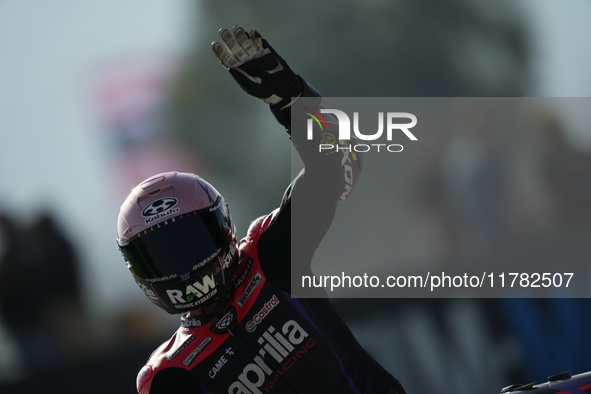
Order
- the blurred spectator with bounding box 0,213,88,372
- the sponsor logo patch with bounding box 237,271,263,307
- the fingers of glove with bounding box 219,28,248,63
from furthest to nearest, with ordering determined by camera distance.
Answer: the blurred spectator with bounding box 0,213,88,372 < the sponsor logo patch with bounding box 237,271,263,307 < the fingers of glove with bounding box 219,28,248,63

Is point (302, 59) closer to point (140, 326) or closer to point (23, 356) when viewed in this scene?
point (140, 326)

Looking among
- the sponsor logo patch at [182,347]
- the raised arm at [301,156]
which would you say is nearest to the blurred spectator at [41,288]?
the sponsor logo patch at [182,347]

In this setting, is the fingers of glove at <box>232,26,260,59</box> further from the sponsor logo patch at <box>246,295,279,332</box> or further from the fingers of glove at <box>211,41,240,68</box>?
the sponsor logo patch at <box>246,295,279,332</box>

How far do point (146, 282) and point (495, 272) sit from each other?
3.92m

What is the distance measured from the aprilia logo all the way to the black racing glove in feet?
3.29

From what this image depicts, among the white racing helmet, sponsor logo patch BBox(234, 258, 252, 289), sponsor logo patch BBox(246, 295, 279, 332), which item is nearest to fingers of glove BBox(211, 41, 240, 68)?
the white racing helmet

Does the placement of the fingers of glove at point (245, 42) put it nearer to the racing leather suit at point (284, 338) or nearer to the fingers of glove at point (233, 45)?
the fingers of glove at point (233, 45)

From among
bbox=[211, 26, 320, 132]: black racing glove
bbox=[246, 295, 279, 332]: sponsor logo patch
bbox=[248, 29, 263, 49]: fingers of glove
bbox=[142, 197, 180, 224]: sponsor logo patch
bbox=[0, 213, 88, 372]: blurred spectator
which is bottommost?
bbox=[0, 213, 88, 372]: blurred spectator

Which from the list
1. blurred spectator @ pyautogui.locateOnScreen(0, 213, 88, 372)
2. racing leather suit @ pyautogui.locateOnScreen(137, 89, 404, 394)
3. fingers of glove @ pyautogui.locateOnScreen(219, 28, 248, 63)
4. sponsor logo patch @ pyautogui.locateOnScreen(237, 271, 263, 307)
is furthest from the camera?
blurred spectator @ pyautogui.locateOnScreen(0, 213, 88, 372)

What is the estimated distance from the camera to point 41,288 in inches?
210

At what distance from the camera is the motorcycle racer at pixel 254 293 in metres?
2.41

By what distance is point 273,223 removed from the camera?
2.50 metres

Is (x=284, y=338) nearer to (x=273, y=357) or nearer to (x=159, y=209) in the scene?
(x=273, y=357)

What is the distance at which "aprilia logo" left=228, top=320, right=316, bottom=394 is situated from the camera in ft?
8.00
